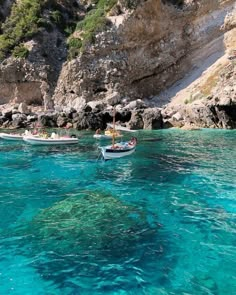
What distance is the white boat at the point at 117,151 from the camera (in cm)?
3055

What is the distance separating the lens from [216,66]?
205 feet

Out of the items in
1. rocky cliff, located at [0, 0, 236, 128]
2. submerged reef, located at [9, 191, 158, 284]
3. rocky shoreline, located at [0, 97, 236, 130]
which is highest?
rocky cliff, located at [0, 0, 236, 128]

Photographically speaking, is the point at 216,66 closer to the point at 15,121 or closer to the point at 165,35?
the point at 165,35

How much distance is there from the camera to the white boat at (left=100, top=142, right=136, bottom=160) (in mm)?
30547

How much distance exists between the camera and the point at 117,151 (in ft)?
102

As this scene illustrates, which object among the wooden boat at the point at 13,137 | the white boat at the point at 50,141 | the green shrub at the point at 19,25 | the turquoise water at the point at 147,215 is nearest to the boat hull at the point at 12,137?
the wooden boat at the point at 13,137

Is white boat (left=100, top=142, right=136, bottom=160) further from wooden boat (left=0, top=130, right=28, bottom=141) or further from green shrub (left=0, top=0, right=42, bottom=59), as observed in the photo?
green shrub (left=0, top=0, right=42, bottom=59)

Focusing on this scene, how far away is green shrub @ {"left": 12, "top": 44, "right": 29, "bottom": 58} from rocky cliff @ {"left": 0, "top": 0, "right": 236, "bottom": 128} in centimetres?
86

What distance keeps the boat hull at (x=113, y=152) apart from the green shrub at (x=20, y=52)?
40.5m

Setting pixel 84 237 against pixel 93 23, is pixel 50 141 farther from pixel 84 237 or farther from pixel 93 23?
pixel 93 23

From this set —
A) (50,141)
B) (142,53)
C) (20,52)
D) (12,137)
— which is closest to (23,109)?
(20,52)

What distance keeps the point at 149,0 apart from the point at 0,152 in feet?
136

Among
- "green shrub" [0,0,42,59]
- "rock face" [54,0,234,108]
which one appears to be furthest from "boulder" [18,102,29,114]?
"green shrub" [0,0,42,59]

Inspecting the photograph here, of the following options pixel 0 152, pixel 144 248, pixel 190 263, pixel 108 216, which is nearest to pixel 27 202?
pixel 108 216
